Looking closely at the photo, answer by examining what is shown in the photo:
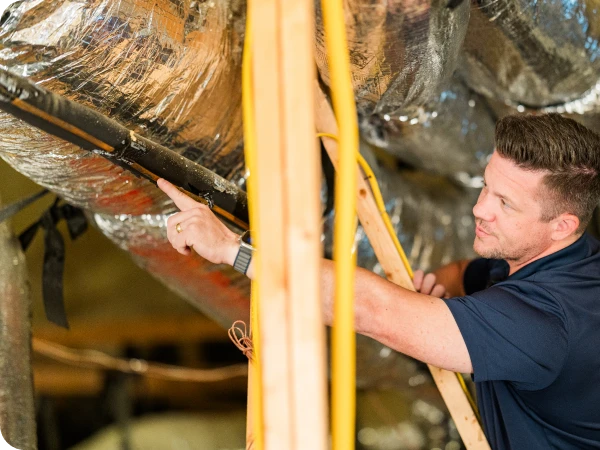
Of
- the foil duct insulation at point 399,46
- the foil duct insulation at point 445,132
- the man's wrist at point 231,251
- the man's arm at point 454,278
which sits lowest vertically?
the man's arm at point 454,278

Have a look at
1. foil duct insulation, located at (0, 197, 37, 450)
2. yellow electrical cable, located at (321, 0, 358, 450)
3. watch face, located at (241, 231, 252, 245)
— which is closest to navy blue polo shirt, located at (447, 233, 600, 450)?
watch face, located at (241, 231, 252, 245)

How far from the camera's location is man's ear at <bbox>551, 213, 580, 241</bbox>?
1.09m

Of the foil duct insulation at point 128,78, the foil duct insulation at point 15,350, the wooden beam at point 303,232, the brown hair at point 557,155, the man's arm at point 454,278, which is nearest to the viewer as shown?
the wooden beam at point 303,232

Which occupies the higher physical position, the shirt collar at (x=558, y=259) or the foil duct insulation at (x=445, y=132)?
the foil duct insulation at (x=445, y=132)

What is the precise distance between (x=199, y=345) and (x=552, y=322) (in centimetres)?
230

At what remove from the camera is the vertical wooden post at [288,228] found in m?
0.53

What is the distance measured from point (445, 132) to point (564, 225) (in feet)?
1.69

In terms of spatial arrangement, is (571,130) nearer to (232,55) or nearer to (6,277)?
(232,55)

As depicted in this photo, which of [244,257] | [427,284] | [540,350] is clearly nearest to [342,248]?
[244,257]

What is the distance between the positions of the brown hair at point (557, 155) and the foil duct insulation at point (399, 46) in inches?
6.4

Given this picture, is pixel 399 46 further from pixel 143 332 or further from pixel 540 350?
pixel 143 332

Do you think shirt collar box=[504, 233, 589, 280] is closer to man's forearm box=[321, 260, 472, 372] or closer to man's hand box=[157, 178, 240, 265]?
man's forearm box=[321, 260, 472, 372]

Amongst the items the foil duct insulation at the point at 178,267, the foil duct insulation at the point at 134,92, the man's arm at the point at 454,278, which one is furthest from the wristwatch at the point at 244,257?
the man's arm at the point at 454,278

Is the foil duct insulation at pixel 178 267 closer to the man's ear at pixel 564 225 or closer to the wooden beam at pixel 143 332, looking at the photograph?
the man's ear at pixel 564 225
